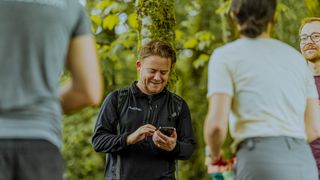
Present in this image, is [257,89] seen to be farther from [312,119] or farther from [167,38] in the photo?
[167,38]

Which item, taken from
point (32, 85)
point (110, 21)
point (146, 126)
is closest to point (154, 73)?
point (146, 126)

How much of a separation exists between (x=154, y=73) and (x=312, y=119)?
1592 mm

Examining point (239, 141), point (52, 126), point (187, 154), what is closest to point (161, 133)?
point (187, 154)

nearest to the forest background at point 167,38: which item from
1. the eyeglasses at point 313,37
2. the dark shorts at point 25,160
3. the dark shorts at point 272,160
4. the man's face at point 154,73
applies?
the man's face at point 154,73

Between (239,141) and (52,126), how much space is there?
0.93 meters

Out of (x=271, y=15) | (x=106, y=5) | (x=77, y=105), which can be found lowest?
(x=77, y=105)

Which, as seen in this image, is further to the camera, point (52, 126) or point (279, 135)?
point (279, 135)

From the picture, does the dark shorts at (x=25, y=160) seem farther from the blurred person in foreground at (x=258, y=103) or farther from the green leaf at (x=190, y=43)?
the green leaf at (x=190, y=43)

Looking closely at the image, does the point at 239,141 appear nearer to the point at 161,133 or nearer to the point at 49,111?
the point at 49,111

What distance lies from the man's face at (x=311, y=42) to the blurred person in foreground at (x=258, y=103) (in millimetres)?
1869

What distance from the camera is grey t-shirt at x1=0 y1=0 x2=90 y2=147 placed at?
2748 mm

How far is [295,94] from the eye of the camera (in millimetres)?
3227

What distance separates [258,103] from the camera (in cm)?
315

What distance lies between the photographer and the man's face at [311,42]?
509cm
